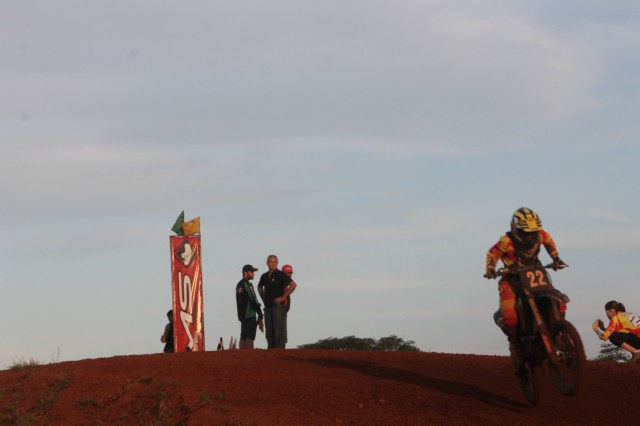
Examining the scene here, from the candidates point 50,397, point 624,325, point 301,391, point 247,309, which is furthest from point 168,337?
point 624,325

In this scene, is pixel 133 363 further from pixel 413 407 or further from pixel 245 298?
pixel 413 407

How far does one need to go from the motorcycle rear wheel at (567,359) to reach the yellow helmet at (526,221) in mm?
1283

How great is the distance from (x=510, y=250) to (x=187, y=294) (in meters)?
10.2

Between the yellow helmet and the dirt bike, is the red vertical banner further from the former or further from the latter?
the yellow helmet

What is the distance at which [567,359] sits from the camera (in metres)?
11.4

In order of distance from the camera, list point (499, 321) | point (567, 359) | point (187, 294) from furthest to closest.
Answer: point (187, 294) → point (499, 321) → point (567, 359)

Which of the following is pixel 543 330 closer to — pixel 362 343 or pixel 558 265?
pixel 558 265

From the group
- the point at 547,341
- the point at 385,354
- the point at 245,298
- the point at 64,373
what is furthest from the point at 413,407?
the point at 245,298

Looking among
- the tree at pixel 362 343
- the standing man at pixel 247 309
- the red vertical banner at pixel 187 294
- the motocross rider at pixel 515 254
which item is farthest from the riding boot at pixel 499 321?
the tree at pixel 362 343

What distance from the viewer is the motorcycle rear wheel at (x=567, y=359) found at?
1108cm

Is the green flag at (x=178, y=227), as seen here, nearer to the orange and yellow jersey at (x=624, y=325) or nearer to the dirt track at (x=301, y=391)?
the dirt track at (x=301, y=391)

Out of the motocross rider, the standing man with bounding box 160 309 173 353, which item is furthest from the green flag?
the motocross rider

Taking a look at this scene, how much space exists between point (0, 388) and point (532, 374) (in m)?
9.11

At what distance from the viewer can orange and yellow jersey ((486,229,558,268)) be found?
488 inches
